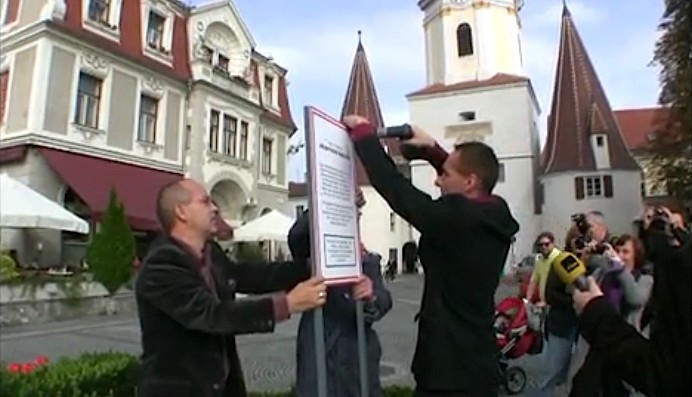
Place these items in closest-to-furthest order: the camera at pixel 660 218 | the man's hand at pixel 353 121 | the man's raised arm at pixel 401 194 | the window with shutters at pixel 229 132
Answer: the man's raised arm at pixel 401 194
the man's hand at pixel 353 121
the camera at pixel 660 218
the window with shutters at pixel 229 132

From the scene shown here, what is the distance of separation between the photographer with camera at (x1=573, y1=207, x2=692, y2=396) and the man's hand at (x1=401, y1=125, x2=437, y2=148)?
0.90 meters

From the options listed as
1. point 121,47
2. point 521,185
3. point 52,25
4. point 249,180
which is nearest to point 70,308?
point 52,25

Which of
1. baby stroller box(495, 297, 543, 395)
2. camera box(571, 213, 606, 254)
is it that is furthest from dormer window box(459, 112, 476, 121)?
camera box(571, 213, 606, 254)

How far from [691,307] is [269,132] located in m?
17.5

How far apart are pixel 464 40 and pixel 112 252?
28302mm

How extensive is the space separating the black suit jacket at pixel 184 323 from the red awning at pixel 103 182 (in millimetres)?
2928

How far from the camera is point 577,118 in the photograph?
29.2m

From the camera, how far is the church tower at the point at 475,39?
29.9 metres

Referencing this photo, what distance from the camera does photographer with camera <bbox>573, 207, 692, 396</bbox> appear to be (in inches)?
40.7

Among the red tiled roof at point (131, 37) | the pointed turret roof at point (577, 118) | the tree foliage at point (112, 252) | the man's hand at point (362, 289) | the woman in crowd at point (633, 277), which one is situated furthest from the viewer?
the pointed turret roof at point (577, 118)

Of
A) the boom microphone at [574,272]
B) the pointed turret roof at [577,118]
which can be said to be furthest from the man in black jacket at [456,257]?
the pointed turret roof at [577,118]

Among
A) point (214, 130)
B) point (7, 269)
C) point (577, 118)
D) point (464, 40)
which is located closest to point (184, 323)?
point (7, 269)

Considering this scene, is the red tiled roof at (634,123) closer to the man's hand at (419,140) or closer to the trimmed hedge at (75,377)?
the trimmed hedge at (75,377)

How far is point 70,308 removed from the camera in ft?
19.1
